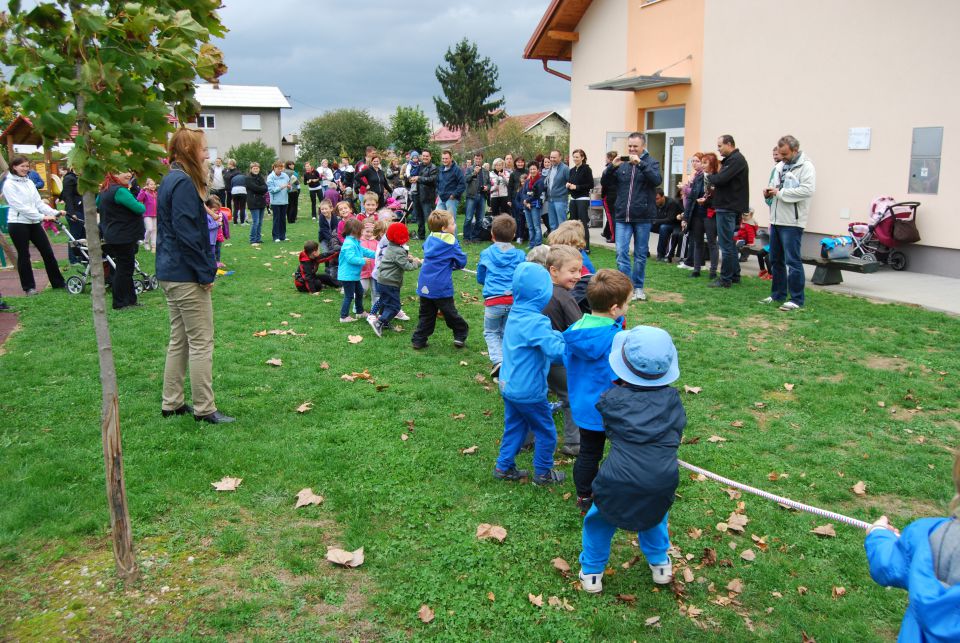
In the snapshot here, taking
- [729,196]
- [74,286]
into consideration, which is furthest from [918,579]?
[74,286]

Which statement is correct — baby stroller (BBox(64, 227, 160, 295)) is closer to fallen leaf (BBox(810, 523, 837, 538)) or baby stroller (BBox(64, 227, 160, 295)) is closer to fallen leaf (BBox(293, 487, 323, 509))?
fallen leaf (BBox(293, 487, 323, 509))

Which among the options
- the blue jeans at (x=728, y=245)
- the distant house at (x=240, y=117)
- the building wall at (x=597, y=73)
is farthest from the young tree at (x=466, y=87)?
the blue jeans at (x=728, y=245)

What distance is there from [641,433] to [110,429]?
8.19 ft

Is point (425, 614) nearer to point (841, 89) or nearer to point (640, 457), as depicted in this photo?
point (640, 457)

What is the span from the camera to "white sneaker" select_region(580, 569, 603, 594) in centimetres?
367

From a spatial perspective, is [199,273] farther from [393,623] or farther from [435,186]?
[435,186]

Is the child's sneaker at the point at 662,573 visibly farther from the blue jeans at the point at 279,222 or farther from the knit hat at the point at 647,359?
the blue jeans at the point at 279,222

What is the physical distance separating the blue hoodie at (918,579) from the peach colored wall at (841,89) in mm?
11894

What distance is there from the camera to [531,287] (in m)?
4.72

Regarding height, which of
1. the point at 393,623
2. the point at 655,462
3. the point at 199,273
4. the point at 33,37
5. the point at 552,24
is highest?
the point at 552,24

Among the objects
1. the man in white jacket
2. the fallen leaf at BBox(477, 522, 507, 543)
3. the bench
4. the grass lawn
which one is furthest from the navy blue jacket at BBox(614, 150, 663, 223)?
the fallen leaf at BBox(477, 522, 507, 543)

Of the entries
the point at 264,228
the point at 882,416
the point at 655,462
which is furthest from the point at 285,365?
the point at 264,228

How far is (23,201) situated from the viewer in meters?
10.7

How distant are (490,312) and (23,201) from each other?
7876 millimetres
